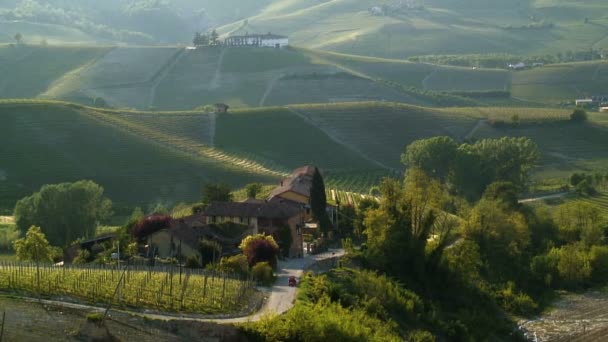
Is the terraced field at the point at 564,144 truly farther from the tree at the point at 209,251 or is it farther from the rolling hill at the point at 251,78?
the tree at the point at 209,251

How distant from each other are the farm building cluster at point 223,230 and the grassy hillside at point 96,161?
1672 cm

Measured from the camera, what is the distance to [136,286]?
4047 cm

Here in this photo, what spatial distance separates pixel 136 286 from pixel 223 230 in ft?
45.9

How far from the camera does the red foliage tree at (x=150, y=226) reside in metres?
51.6

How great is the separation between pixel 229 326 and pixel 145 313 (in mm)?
3417

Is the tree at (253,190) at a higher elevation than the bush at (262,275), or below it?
below

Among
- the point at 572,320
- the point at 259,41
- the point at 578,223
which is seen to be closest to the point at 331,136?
the point at 578,223

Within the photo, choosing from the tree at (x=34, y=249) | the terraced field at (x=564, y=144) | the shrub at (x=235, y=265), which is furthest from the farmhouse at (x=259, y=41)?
the shrub at (x=235, y=265)

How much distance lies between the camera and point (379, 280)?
47562mm

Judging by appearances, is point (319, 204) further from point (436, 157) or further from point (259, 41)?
point (259, 41)

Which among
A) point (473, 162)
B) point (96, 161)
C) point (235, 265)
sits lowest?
point (96, 161)

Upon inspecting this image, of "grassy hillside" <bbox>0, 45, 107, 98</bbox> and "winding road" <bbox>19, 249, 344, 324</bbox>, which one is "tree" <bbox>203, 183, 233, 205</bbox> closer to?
"winding road" <bbox>19, 249, 344, 324</bbox>

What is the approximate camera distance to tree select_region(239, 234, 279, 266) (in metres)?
47.1

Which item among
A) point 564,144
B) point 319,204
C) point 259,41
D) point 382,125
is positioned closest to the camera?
point 319,204
